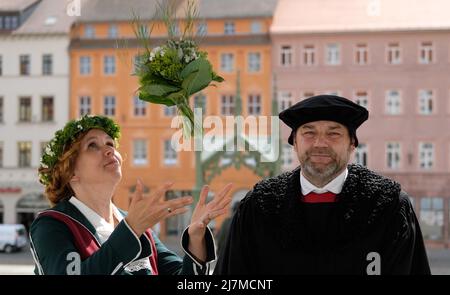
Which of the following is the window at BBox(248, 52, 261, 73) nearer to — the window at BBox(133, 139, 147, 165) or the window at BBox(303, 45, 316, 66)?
the window at BBox(303, 45, 316, 66)

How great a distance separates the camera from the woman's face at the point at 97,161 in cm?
224

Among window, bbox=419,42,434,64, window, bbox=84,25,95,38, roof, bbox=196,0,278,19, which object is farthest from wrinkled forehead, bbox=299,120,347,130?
window, bbox=84,25,95,38

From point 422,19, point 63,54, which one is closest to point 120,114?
point 63,54

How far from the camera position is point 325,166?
6.67ft

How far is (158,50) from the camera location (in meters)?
2.37

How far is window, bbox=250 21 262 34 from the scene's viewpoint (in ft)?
78.0

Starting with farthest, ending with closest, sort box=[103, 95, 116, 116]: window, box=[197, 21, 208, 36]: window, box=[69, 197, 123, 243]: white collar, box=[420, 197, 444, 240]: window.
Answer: box=[103, 95, 116, 116]: window, box=[420, 197, 444, 240]: window, box=[197, 21, 208, 36]: window, box=[69, 197, 123, 243]: white collar

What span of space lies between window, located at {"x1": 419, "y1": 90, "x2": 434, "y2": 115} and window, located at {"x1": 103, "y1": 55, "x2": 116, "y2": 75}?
8523 millimetres

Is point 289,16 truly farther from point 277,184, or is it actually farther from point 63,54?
point 277,184

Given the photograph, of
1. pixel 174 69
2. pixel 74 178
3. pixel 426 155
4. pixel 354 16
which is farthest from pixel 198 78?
pixel 426 155

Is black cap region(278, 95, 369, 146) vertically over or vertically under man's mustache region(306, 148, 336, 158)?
over

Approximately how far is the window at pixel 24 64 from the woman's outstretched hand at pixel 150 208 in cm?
2344

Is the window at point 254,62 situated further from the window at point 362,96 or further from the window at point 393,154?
the window at point 393,154
